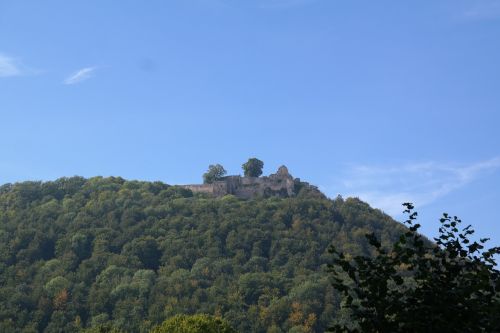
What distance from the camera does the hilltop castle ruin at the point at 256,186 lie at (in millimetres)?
143750

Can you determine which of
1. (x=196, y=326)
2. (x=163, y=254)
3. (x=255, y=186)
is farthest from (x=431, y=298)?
(x=255, y=186)

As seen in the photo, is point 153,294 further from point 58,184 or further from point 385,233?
point 58,184

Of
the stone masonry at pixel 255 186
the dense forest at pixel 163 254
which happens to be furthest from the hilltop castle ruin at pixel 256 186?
the dense forest at pixel 163 254

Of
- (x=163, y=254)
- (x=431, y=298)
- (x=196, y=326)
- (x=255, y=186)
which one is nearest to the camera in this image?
(x=431, y=298)

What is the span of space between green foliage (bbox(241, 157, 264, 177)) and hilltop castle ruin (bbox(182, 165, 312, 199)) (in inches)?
67.0

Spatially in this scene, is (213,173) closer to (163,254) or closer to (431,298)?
(163,254)

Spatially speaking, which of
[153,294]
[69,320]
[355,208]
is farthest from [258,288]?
[355,208]

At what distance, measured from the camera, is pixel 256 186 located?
14488 centimetres

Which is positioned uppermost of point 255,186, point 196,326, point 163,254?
point 255,186

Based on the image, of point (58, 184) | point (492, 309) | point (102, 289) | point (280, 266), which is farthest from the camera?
point (58, 184)

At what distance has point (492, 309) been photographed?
1652cm

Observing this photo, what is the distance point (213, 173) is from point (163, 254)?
3272cm

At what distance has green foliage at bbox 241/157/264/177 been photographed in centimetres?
14675

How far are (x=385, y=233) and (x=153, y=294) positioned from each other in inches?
1483
